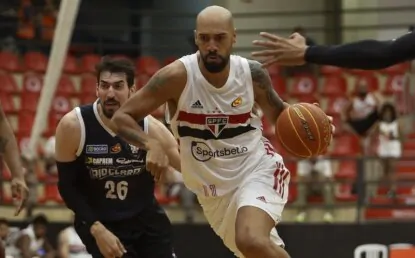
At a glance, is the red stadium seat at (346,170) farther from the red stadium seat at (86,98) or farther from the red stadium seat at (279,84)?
the red stadium seat at (86,98)

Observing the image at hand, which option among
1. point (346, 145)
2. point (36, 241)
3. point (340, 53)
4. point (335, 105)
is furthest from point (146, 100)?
point (335, 105)

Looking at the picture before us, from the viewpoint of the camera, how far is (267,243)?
6625 millimetres

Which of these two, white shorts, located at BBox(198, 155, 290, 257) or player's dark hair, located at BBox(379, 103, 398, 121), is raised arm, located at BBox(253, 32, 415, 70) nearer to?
white shorts, located at BBox(198, 155, 290, 257)

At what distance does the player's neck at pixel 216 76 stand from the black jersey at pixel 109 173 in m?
0.69

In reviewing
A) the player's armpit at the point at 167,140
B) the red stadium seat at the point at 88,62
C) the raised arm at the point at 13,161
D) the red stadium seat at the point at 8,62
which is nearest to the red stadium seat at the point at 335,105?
the red stadium seat at the point at 88,62

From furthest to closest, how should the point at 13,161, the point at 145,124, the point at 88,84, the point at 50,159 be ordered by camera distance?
the point at 88,84 < the point at 50,159 < the point at 145,124 < the point at 13,161

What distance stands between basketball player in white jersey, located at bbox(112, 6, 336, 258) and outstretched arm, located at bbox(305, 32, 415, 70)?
5.38 feet

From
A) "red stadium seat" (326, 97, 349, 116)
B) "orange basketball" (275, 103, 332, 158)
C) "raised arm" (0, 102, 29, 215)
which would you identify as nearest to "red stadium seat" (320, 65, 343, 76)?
"red stadium seat" (326, 97, 349, 116)

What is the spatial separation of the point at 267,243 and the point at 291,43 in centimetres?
173

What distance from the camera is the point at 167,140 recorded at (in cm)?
750

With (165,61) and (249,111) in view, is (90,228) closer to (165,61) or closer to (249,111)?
(249,111)

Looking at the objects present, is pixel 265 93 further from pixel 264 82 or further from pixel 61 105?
pixel 61 105

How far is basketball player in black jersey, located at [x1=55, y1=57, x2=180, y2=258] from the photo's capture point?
7207 mm

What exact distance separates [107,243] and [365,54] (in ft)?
7.44
